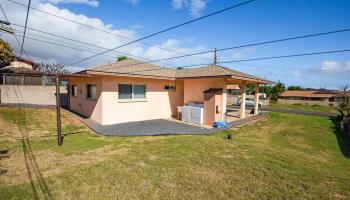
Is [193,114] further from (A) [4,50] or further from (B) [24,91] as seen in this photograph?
(A) [4,50]

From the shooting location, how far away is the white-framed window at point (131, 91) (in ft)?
38.0

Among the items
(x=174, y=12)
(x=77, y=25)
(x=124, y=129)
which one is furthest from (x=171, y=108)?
(x=77, y=25)

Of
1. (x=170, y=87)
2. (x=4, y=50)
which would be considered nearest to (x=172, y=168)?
(x=170, y=87)

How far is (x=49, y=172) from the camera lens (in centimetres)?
516

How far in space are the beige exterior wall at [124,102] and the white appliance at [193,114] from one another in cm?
189

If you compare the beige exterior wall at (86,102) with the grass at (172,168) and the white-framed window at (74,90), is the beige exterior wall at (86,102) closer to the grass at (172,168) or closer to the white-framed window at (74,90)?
the white-framed window at (74,90)

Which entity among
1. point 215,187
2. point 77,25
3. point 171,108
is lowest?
point 215,187

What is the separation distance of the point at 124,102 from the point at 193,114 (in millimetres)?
4316

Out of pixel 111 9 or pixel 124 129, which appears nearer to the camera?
pixel 124 129

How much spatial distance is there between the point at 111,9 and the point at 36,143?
785cm

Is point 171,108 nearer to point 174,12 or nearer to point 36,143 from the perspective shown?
point 174,12

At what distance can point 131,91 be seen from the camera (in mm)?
12047

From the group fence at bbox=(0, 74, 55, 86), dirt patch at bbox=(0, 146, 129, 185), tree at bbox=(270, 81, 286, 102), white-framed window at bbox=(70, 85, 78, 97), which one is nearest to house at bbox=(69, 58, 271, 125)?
white-framed window at bbox=(70, 85, 78, 97)

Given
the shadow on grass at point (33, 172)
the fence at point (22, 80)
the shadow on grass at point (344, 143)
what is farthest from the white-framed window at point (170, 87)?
the fence at point (22, 80)
